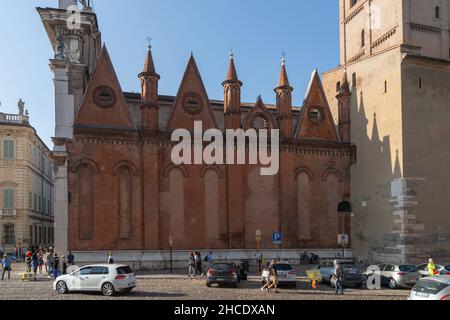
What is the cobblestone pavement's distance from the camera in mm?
19391

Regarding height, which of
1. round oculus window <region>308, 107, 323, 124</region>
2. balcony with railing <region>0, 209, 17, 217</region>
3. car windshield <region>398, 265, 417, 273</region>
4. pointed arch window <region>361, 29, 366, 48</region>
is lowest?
car windshield <region>398, 265, 417, 273</region>

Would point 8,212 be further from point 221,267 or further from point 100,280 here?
point 221,267

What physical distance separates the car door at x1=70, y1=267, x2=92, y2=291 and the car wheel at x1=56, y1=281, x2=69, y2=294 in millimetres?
383

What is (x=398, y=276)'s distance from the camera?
22938 mm

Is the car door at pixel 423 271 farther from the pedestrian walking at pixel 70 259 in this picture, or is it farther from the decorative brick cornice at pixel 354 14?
the decorative brick cornice at pixel 354 14

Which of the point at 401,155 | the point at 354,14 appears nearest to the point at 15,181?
the point at 401,155

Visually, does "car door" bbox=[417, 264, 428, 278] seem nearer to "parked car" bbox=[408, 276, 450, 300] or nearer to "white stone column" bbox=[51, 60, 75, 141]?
"parked car" bbox=[408, 276, 450, 300]

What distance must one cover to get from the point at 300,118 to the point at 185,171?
960 cm

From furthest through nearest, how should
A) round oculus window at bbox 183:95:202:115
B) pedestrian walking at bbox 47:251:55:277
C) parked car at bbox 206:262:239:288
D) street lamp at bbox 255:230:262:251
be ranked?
1. round oculus window at bbox 183:95:202:115
2. street lamp at bbox 255:230:262:251
3. pedestrian walking at bbox 47:251:55:277
4. parked car at bbox 206:262:239:288

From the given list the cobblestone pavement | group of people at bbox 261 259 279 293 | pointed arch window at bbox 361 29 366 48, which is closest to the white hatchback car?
the cobblestone pavement

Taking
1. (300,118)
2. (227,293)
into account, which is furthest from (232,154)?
(227,293)

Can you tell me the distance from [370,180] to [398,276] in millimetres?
12082
